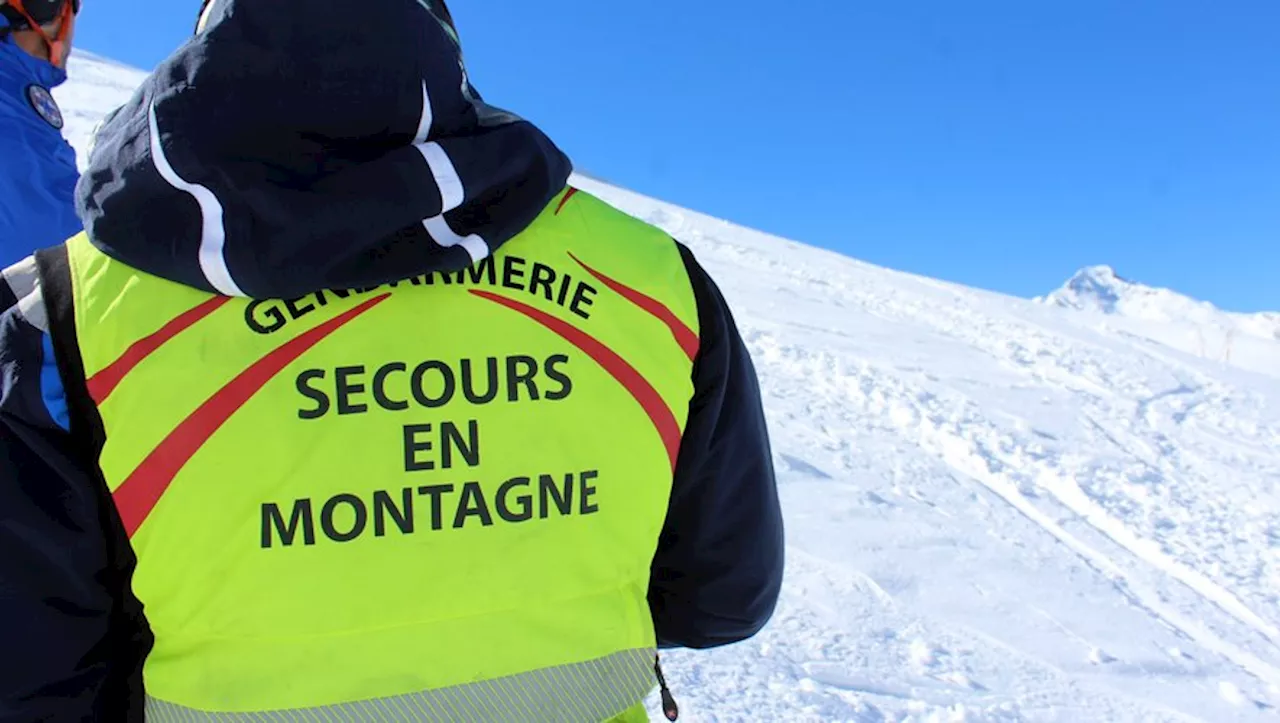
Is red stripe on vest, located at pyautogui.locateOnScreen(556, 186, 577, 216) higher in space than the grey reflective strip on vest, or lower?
higher

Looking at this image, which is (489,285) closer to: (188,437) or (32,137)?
(188,437)

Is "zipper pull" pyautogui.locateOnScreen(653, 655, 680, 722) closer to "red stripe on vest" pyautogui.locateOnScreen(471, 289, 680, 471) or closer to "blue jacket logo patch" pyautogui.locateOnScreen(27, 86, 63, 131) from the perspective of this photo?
"red stripe on vest" pyautogui.locateOnScreen(471, 289, 680, 471)

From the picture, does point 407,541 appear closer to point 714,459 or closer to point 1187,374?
point 714,459

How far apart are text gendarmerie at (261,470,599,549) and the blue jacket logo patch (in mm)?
1607

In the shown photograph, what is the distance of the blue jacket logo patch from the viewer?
6.83 ft

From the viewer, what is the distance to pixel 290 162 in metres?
0.91

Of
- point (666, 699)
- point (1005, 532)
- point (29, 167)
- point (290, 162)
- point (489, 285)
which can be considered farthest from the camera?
point (1005, 532)

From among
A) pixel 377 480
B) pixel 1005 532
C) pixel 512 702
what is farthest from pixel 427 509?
pixel 1005 532

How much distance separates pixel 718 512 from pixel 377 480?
474 mm

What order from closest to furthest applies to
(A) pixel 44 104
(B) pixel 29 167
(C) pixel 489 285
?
(C) pixel 489 285
(B) pixel 29 167
(A) pixel 44 104

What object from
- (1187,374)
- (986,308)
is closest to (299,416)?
(1187,374)

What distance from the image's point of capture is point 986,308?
36.4 feet

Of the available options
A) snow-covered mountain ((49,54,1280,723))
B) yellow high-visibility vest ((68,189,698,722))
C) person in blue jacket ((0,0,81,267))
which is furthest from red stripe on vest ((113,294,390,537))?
snow-covered mountain ((49,54,1280,723))

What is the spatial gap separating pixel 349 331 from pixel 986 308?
1106 centimetres
